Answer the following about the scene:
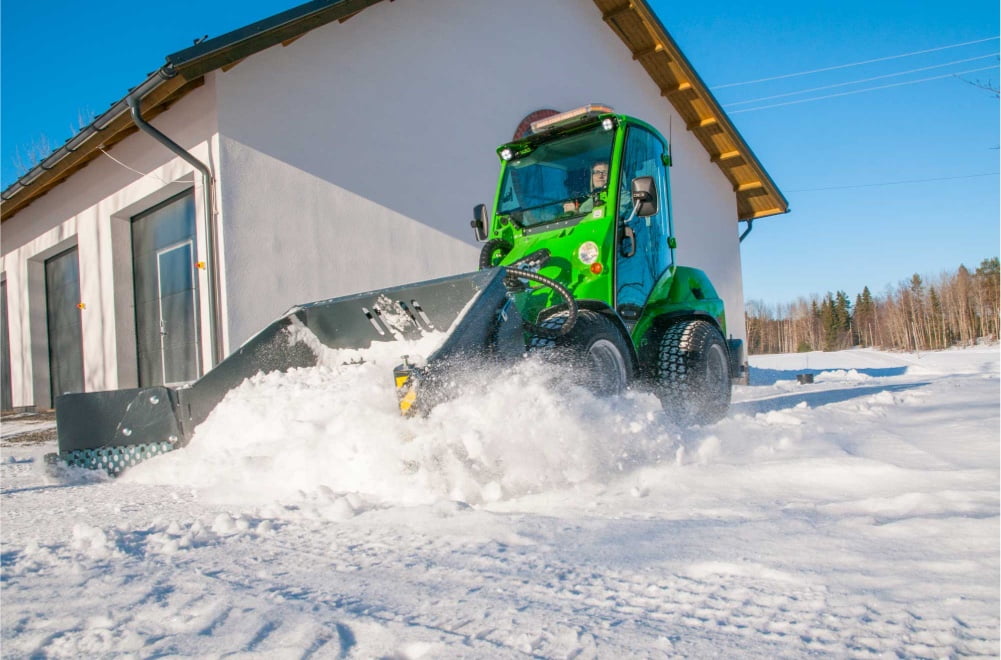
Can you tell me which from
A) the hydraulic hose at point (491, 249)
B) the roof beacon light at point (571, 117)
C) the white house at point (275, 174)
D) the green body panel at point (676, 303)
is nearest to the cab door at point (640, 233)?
the green body panel at point (676, 303)

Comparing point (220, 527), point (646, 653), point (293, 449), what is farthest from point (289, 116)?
point (646, 653)

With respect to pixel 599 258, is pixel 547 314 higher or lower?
lower

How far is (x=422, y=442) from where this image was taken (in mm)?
2773

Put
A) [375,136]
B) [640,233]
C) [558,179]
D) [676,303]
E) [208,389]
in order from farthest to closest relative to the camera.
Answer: [375,136], [676,303], [558,179], [640,233], [208,389]

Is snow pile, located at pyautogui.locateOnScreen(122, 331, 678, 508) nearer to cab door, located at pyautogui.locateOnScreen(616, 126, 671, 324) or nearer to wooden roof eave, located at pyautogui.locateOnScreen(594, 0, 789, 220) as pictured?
cab door, located at pyautogui.locateOnScreen(616, 126, 671, 324)

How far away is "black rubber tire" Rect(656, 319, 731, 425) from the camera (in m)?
4.41

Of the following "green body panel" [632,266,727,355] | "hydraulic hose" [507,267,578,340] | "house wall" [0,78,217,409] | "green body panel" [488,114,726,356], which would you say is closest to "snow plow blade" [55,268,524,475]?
"hydraulic hose" [507,267,578,340]

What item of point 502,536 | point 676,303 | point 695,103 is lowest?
point 502,536

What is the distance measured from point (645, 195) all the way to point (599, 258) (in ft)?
1.79

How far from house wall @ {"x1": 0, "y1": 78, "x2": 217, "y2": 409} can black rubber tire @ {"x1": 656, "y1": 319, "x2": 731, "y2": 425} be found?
184 inches

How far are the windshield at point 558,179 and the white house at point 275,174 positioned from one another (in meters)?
3.03

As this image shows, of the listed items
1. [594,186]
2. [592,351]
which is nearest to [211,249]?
[594,186]

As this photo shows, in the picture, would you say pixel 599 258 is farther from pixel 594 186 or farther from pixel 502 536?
pixel 502 536

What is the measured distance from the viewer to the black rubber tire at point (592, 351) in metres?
3.46
